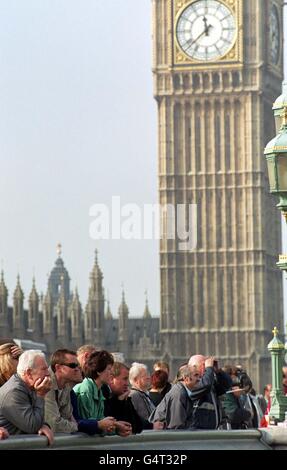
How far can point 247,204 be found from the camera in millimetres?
73938

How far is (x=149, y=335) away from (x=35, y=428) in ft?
214

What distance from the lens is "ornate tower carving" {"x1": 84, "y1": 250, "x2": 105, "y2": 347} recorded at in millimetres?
75000

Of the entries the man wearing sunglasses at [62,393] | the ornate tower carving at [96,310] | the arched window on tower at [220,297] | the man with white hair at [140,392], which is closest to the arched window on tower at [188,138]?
the arched window on tower at [220,297]

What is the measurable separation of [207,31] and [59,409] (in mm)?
62094

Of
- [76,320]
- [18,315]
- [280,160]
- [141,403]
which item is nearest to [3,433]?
[141,403]

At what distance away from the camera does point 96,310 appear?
75.4m

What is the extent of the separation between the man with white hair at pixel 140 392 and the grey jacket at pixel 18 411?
3789mm

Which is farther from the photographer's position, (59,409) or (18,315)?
(18,315)

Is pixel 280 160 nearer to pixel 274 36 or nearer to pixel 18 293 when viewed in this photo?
pixel 18 293

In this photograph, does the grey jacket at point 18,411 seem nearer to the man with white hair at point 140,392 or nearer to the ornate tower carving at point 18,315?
the man with white hair at point 140,392
